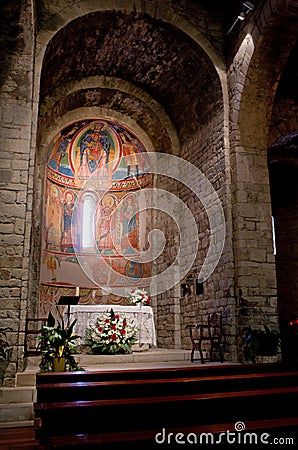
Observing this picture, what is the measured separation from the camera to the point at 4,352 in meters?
6.29

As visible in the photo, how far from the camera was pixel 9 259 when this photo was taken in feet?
21.8

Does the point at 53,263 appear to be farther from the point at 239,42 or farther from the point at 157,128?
the point at 239,42

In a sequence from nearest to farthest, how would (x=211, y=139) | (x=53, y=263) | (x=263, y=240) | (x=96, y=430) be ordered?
(x=96, y=430) < (x=263, y=240) < (x=211, y=139) < (x=53, y=263)

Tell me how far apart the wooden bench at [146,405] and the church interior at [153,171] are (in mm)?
666

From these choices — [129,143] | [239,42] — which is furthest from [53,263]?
[239,42]

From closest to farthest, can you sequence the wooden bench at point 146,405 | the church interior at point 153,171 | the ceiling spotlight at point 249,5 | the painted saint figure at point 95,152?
the wooden bench at point 146,405 → the church interior at point 153,171 → the ceiling spotlight at point 249,5 → the painted saint figure at point 95,152

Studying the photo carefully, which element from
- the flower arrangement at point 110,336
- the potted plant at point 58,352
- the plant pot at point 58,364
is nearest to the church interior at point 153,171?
the flower arrangement at point 110,336

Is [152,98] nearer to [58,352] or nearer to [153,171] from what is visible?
[153,171]

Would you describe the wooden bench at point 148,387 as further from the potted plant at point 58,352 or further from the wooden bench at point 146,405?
the potted plant at point 58,352

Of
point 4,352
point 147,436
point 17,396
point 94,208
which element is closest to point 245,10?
point 94,208

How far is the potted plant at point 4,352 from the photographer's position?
6172 mm

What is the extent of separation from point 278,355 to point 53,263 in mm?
5809

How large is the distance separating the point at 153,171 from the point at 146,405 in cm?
944
